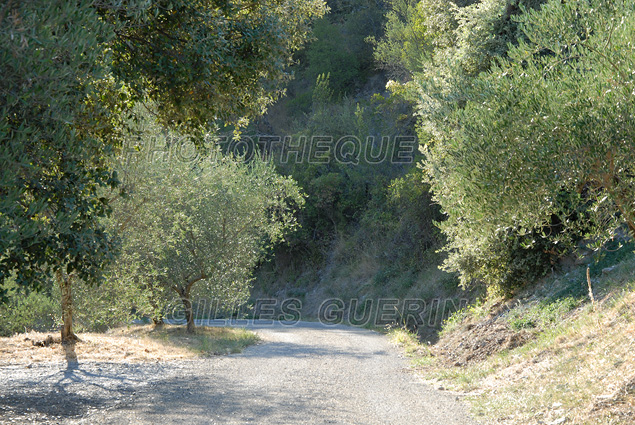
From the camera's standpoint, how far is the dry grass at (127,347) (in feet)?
45.0

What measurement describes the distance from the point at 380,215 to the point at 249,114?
24.5 m

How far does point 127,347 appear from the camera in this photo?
15672 millimetres

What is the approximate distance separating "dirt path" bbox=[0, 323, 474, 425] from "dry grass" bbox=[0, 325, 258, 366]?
42.4 inches

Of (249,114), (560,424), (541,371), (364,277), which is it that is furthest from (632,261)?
(364,277)

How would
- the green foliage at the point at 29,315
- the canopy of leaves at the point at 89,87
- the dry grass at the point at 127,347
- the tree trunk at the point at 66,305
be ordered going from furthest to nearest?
1. the green foliage at the point at 29,315
2. the tree trunk at the point at 66,305
3. the dry grass at the point at 127,347
4. the canopy of leaves at the point at 89,87

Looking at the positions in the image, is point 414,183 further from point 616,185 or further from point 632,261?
point 616,185

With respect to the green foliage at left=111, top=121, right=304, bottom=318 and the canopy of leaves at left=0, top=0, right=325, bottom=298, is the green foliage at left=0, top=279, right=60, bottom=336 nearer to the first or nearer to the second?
the green foliage at left=111, top=121, right=304, bottom=318

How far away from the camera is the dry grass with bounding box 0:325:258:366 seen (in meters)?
13.7

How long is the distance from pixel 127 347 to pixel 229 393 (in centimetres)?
711

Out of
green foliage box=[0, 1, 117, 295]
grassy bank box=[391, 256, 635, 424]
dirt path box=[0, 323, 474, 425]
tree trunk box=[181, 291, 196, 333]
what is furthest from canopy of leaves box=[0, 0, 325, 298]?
tree trunk box=[181, 291, 196, 333]

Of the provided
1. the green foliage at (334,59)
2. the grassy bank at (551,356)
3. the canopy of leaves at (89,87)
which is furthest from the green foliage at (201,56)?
the green foliage at (334,59)

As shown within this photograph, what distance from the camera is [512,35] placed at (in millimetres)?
17109

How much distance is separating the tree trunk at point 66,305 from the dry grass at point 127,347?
277 mm

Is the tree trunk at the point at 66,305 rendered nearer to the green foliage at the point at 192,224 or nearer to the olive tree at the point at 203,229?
the green foliage at the point at 192,224
